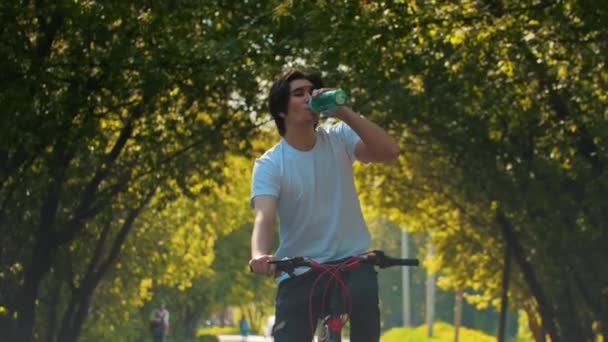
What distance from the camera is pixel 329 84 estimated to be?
71.3 feet

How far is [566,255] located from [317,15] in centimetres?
1183

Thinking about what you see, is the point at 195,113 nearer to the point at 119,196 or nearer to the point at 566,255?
the point at 119,196

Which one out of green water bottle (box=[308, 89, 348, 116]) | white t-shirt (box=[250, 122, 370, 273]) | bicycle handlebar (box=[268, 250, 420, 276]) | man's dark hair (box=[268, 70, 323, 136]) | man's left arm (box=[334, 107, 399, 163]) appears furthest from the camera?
man's dark hair (box=[268, 70, 323, 136])

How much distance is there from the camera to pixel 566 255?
28.0 metres

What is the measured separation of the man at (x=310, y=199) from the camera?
19.7 ft

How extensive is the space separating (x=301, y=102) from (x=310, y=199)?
39 cm

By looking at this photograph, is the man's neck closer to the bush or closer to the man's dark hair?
the man's dark hair

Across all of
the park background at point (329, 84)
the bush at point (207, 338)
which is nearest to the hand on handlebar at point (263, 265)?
the park background at point (329, 84)

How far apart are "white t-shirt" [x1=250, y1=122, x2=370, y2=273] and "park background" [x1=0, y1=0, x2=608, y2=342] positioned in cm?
988

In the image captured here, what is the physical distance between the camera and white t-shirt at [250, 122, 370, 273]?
20.1 ft

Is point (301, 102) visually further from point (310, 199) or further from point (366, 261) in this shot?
point (366, 261)

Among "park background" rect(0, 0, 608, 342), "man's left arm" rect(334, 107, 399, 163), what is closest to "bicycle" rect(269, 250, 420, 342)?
"man's left arm" rect(334, 107, 399, 163)

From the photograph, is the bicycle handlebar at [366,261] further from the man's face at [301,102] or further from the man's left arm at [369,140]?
the man's face at [301,102]

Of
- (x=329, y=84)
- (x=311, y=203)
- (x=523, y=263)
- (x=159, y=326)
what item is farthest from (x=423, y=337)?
(x=311, y=203)
